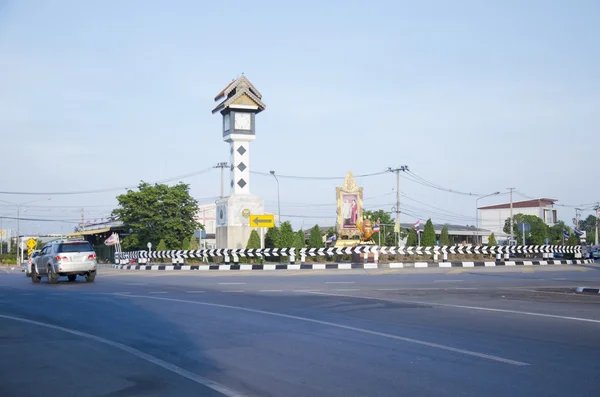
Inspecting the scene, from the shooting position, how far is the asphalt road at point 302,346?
696cm

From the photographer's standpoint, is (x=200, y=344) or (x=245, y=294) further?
(x=245, y=294)

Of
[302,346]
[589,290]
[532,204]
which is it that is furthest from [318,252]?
[532,204]

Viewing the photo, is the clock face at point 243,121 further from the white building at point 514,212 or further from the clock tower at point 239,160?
the white building at point 514,212

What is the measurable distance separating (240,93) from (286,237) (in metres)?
11.3

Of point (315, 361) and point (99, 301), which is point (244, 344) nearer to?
point (315, 361)

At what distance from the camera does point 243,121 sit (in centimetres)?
4419

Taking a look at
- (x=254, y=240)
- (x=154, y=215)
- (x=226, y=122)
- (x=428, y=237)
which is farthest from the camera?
(x=154, y=215)

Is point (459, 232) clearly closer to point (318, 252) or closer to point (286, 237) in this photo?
point (286, 237)

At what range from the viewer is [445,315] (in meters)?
13.0

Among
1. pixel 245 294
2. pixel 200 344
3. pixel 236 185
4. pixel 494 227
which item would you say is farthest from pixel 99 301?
pixel 494 227

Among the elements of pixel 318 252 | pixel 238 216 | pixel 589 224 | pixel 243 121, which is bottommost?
pixel 318 252

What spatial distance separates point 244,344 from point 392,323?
11.1 feet

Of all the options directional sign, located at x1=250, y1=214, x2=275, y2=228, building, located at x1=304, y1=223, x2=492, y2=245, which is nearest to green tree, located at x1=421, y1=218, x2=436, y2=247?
directional sign, located at x1=250, y1=214, x2=275, y2=228

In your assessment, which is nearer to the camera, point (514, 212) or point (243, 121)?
point (243, 121)
